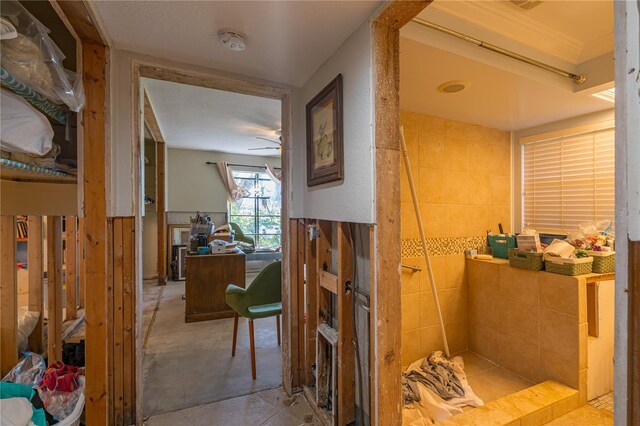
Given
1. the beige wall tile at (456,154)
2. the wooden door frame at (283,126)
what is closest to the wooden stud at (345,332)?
the wooden door frame at (283,126)

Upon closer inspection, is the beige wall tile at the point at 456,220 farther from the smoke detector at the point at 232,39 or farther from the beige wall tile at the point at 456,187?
the smoke detector at the point at 232,39

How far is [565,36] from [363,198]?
1813 millimetres

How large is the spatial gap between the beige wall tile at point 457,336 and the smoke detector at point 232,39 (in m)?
2.78

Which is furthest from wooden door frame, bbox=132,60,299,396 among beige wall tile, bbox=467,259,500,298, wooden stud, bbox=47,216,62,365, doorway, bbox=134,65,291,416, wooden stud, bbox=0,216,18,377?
beige wall tile, bbox=467,259,500,298

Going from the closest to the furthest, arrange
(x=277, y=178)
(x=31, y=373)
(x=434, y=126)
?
(x=31, y=373) < (x=434, y=126) < (x=277, y=178)

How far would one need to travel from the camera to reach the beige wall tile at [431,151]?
2.49 metres

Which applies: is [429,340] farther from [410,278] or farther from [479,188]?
[479,188]

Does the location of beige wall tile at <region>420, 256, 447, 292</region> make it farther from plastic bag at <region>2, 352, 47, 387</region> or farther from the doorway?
plastic bag at <region>2, 352, 47, 387</region>

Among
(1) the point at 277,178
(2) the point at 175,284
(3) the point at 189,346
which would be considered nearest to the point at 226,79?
(3) the point at 189,346

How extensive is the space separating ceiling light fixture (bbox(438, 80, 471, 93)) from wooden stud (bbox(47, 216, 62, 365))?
2.90 meters

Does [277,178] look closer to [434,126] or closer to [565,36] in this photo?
[434,126]

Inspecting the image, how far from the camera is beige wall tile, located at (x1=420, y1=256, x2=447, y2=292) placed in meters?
2.49

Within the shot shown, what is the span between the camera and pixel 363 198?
1316 mm

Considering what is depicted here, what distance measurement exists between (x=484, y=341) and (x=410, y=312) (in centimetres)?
81
